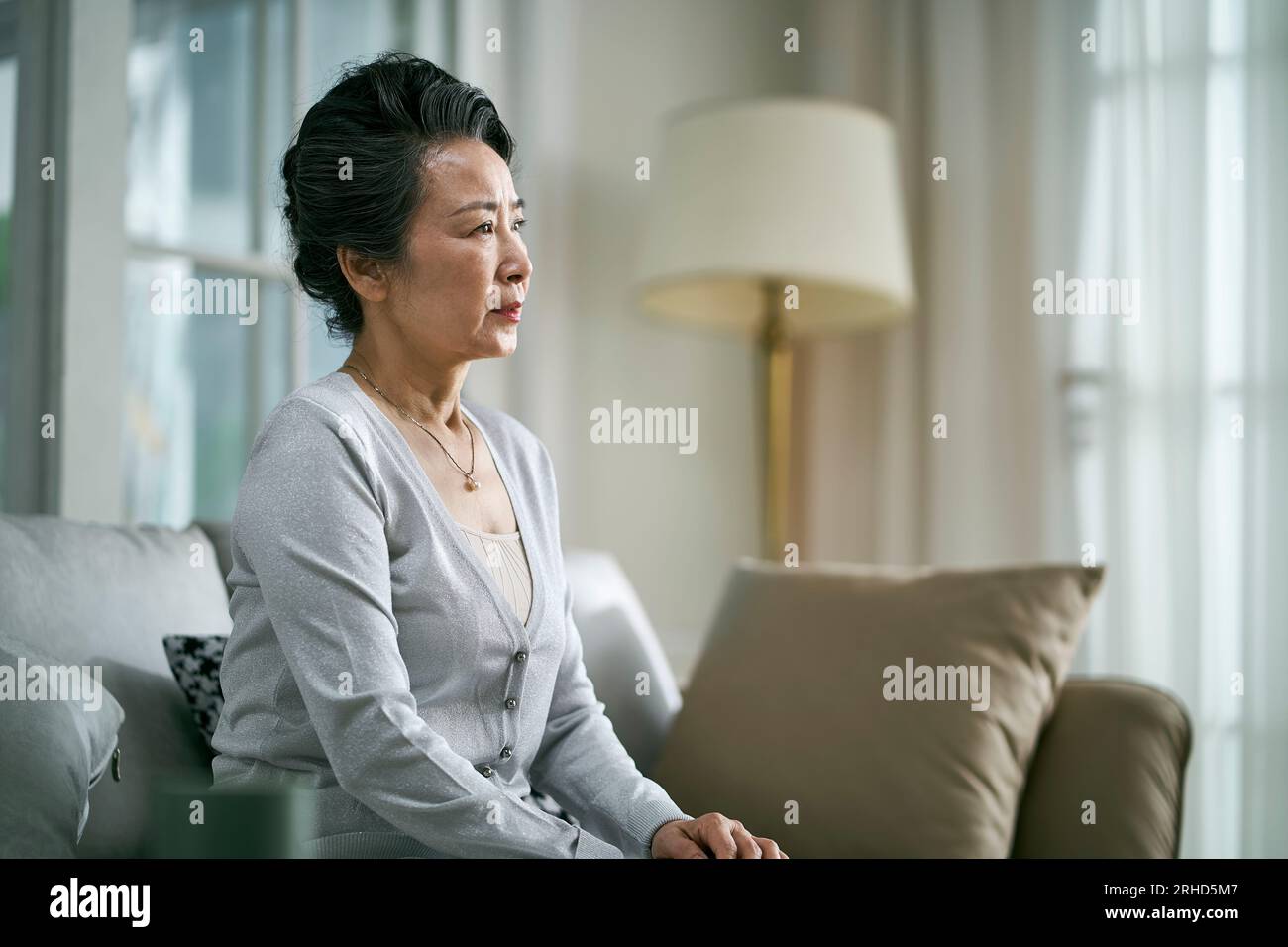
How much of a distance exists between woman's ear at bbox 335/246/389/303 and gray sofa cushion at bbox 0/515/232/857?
0.46 meters

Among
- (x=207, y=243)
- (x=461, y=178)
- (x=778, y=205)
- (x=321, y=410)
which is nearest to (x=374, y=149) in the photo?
(x=461, y=178)

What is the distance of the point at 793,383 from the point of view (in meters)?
2.81

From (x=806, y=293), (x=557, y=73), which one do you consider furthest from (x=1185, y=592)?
(x=557, y=73)

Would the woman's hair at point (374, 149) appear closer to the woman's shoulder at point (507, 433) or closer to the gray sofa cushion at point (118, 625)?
the woman's shoulder at point (507, 433)

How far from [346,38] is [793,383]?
1.30 meters

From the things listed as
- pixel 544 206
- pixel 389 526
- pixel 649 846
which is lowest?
pixel 649 846

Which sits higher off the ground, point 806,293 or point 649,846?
point 806,293

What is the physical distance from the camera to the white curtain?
2162mm

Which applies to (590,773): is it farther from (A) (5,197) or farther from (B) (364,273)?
(A) (5,197)

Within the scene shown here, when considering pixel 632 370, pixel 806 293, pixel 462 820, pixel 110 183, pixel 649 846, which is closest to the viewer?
pixel 462 820

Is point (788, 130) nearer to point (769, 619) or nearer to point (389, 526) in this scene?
point (769, 619)

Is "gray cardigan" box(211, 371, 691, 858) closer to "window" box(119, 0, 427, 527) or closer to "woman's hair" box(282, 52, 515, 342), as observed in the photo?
"woman's hair" box(282, 52, 515, 342)

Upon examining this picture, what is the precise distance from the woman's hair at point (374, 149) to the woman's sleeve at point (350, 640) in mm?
169

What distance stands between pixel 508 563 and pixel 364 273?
275 millimetres
